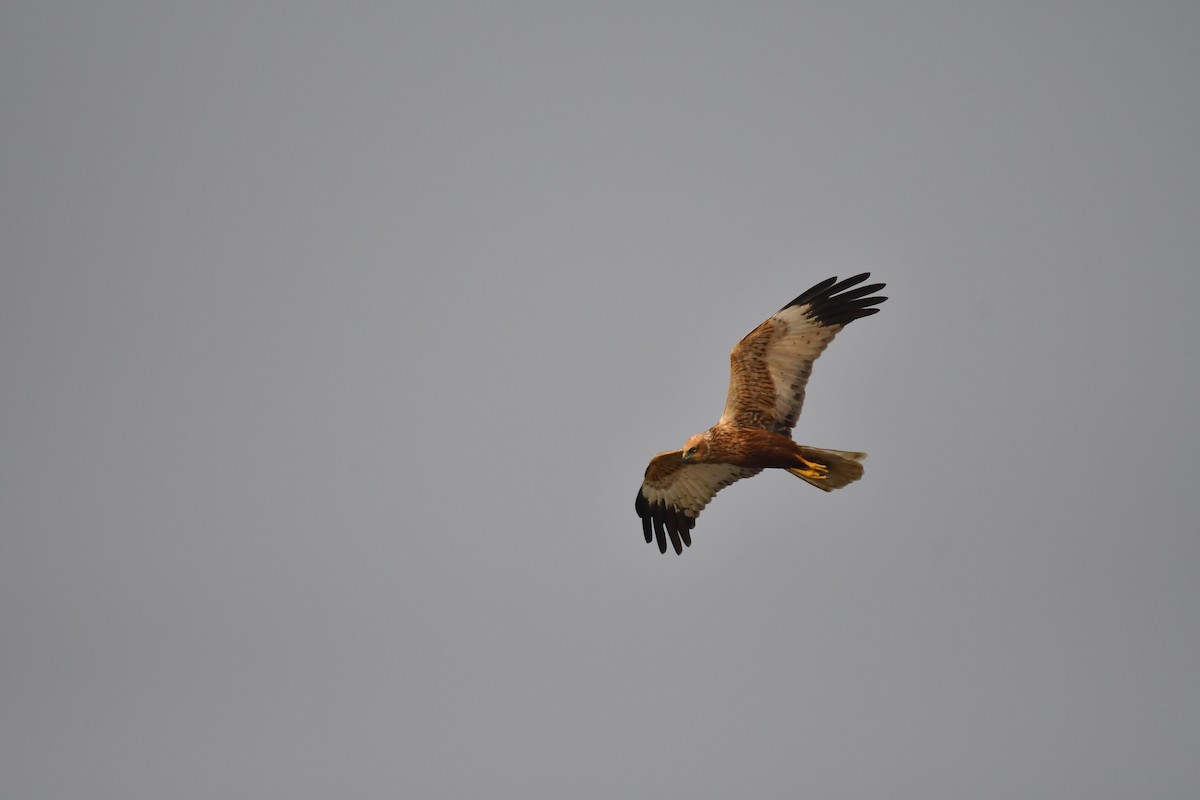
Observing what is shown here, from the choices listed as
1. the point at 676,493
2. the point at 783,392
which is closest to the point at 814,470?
the point at 783,392

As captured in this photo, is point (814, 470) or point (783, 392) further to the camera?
point (783, 392)

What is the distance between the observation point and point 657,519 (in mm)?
19547

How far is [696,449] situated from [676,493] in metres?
2.15

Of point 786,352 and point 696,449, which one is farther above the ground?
point 786,352

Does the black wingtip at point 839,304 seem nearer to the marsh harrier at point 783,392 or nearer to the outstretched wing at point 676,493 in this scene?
the marsh harrier at point 783,392

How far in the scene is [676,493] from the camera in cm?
1928

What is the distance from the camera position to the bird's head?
17.3m

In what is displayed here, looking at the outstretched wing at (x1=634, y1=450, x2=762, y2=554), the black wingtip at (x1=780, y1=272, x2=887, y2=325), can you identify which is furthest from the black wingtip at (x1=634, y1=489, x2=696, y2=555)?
the black wingtip at (x1=780, y1=272, x2=887, y2=325)

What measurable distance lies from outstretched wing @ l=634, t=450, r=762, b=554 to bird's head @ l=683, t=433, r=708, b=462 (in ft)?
3.23

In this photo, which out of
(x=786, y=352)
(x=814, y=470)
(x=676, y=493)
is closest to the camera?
(x=814, y=470)

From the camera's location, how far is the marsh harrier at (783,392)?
1677 centimetres

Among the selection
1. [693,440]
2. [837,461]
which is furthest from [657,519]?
[837,461]

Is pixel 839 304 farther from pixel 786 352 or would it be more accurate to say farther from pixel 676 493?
pixel 676 493

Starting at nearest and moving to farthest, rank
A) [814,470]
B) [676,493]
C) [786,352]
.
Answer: [814,470] → [786,352] → [676,493]
